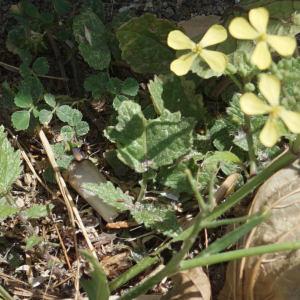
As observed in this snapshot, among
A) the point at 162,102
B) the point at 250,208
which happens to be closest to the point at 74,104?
the point at 162,102

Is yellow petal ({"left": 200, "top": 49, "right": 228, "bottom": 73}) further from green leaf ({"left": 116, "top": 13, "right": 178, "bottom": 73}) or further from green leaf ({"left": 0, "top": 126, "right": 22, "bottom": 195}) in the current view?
green leaf ({"left": 0, "top": 126, "right": 22, "bottom": 195})

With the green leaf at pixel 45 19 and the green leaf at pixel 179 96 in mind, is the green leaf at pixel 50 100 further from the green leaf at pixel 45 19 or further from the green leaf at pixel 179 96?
the green leaf at pixel 179 96

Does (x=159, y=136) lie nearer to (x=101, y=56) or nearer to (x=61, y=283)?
(x=101, y=56)

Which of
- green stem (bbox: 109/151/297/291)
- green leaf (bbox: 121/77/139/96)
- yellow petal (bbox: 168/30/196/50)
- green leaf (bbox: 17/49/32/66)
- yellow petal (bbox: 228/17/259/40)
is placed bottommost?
green stem (bbox: 109/151/297/291)

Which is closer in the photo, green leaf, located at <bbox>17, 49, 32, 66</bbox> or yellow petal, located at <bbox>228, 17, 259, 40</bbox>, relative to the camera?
yellow petal, located at <bbox>228, 17, 259, 40</bbox>

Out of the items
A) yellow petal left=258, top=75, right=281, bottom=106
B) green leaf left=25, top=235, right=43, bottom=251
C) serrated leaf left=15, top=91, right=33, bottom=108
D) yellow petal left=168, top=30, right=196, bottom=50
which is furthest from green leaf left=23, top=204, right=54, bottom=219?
yellow petal left=258, top=75, right=281, bottom=106

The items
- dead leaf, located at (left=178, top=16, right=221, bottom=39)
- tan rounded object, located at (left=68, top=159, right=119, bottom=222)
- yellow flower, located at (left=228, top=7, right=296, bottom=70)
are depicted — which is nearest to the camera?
yellow flower, located at (left=228, top=7, right=296, bottom=70)

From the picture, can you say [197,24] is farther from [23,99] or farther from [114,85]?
[23,99]
